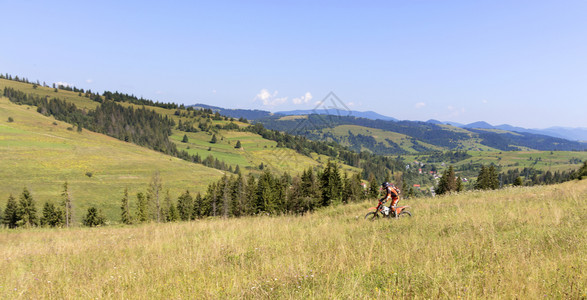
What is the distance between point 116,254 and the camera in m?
7.27

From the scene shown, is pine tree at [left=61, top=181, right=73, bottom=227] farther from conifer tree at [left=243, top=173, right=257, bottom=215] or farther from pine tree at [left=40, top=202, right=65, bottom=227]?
conifer tree at [left=243, top=173, right=257, bottom=215]

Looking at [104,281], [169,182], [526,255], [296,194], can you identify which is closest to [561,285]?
[526,255]

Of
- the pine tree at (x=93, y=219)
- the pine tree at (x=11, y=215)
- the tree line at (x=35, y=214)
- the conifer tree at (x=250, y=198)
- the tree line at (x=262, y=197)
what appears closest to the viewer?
the tree line at (x=35, y=214)

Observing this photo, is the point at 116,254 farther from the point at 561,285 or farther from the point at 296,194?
Answer: the point at 296,194

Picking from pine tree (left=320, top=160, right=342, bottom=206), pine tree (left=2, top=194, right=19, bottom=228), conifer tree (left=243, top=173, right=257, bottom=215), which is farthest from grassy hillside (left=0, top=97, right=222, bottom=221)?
pine tree (left=320, top=160, right=342, bottom=206)

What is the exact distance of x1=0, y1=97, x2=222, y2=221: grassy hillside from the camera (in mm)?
68500

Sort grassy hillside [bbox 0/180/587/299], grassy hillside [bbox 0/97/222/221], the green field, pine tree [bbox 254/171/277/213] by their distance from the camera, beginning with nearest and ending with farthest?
grassy hillside [bbox 0/180/587/299]
pine tree [bbox 254/171/277/213]
the green field
grassy hillside [bbox 0/97/222/221]

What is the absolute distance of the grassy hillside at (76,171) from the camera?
6850 cm

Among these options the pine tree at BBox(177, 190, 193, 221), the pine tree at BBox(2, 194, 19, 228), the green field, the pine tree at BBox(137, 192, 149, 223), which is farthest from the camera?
the green field

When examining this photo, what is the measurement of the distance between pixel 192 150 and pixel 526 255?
195 metres

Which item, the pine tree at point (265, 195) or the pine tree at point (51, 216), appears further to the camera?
the pine tree at point (265, 195)

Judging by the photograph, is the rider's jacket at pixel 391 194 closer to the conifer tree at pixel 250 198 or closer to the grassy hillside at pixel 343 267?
the grassy hillside at pixel 343 267

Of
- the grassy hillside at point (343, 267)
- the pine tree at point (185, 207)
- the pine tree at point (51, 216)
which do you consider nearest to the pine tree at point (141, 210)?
the pine tree at point (185, 207)

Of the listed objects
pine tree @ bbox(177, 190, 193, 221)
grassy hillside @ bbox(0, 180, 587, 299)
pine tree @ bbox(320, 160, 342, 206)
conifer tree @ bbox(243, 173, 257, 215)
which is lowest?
pine tree @ bbox(177, 190, 193, 221)
